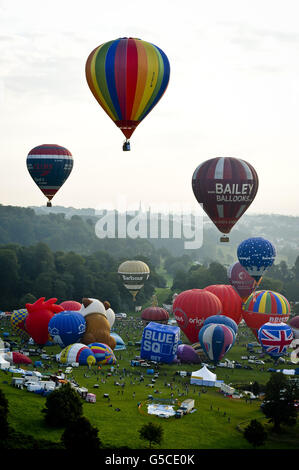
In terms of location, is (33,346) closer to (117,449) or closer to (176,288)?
(117,449)

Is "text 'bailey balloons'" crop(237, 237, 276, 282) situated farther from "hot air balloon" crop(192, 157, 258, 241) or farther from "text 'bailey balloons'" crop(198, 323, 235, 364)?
"text 'bailey balloons'" crop(198, 323, 235, 364)

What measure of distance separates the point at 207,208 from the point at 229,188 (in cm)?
236

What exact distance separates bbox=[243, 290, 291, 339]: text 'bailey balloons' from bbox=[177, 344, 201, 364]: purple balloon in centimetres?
745

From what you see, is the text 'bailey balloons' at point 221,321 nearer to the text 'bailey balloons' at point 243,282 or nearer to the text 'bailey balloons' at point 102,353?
the text 'bailey balloons' at point 102,353

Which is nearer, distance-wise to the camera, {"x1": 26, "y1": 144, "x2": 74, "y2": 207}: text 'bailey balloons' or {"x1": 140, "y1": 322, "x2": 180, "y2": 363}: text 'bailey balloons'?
{"x1": 140, "y1": 322, "x2": 180, "y2": 363}: text 'bailey balloons'

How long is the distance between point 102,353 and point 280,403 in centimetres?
1677

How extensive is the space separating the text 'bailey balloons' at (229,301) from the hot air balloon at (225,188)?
341 inches

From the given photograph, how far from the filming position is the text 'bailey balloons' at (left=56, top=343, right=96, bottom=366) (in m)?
52.1

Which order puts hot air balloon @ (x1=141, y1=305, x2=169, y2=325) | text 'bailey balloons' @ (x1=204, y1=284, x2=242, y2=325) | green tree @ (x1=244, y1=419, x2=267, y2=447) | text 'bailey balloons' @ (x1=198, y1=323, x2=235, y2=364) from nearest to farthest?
1. green tree @ (x1=244, y1=419, x2=267, y2=447)
2. text 'bailey balloons' @ (x1=198, y1=323, x2=235, y2=364)
3. text 'bailey balloons' @ (x1=204, y1=284, x2=242, y2=325)
4. hot air balloon @ (x1=141, y1=305, x2=169, y2=325)

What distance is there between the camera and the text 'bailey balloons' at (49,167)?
6053 cm

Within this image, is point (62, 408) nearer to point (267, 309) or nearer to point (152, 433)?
point (152, 433)

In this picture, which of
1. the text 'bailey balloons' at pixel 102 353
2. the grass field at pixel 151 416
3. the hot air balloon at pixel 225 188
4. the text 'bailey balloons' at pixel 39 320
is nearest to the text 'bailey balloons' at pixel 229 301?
the hot air balloon at pixel 225 188

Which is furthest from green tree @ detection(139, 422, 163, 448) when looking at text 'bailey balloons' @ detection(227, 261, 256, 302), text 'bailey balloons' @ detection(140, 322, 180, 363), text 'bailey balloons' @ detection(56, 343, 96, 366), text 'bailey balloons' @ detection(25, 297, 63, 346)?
text 'bailey balloons' @ detection(227, 261, 256, 302)

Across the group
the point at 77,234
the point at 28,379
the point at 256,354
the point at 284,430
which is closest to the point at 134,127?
the point at 28,379
